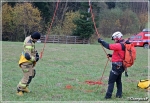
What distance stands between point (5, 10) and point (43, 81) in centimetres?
3933

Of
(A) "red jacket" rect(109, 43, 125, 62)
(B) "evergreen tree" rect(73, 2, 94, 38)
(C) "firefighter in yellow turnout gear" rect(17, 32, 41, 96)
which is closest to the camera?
(A) "red jacket" rect(109, 43, 125, 62)

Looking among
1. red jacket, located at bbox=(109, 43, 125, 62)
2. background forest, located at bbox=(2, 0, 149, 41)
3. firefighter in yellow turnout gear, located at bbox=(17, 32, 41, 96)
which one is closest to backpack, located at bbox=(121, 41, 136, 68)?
red jacket, located at bbox=(109, 43, 125, 62)

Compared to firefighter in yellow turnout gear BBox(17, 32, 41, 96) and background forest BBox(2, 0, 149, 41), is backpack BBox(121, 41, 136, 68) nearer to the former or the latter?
firefighter in yellow turnout gear BBox(17, 32, 41, 96)

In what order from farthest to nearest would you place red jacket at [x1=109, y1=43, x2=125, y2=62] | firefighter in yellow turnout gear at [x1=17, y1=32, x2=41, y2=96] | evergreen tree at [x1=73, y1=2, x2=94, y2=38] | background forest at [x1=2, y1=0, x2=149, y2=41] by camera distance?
background forest at [x1=2, y1=0, x2=149, y2=41], evergreen tree at [x1=73, y1=2, x2=94, y2=38], firefighter in yellow turnout gear at [x1=17, y1=32, x2=41, y2=96], red jacket at [x1=109, y1=43, x2=125, y2=62]

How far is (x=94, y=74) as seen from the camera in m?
13.2

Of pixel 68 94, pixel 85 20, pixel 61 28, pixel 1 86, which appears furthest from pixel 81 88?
pixel 61 28

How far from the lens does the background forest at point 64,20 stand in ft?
159

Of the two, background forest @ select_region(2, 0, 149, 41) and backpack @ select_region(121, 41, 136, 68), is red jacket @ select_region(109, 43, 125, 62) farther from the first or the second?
background forest @ select_region(2, 0, 149, 41)

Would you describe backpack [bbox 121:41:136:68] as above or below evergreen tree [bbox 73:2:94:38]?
above

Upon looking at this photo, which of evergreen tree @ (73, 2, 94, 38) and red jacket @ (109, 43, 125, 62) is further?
evergreen tree @ (73, 2, 94, 38)

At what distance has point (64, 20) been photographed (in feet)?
182

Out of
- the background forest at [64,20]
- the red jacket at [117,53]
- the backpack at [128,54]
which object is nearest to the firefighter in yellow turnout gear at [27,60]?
the red jacket at [117,53]

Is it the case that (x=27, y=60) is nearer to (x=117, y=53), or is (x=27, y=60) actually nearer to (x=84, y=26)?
Result: (x=117, y=53)

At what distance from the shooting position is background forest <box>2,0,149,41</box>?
48.4 m
